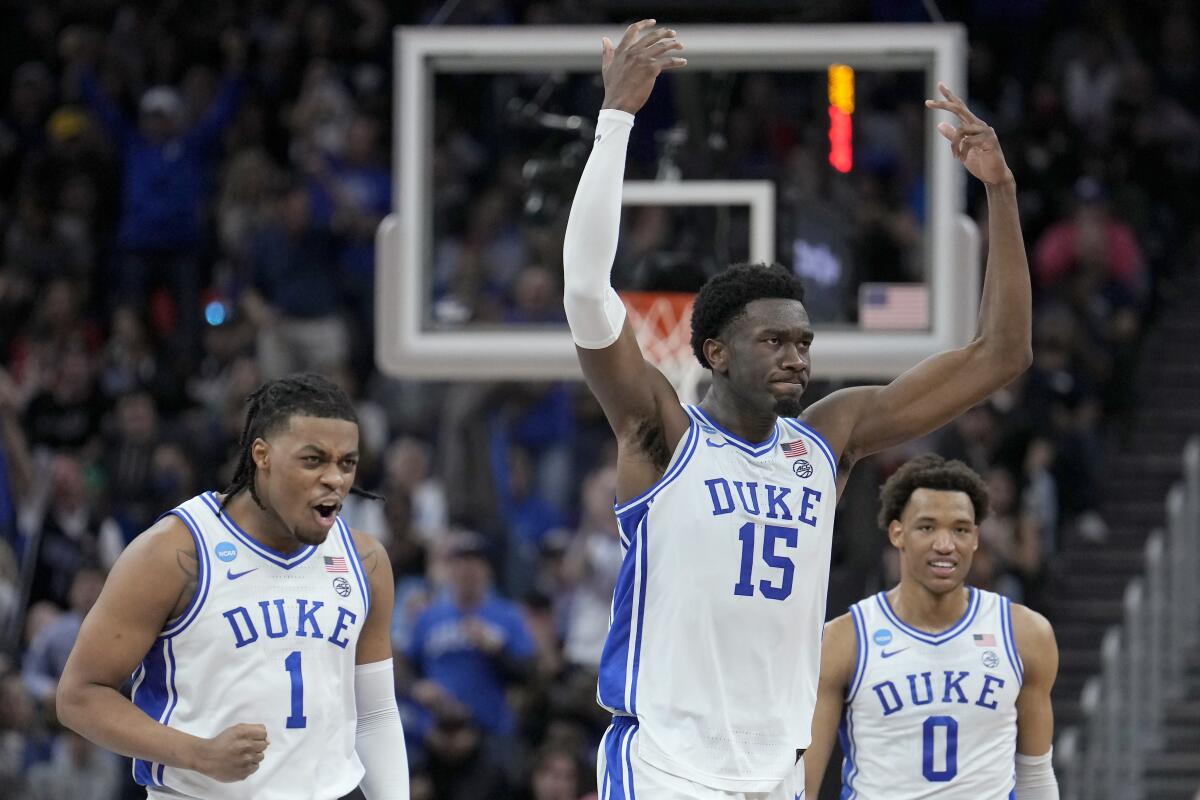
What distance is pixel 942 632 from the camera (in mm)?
6605

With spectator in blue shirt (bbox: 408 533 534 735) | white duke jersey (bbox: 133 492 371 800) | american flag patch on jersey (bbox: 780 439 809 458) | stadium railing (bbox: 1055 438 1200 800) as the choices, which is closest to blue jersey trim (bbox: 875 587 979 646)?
american flag patch on jersey (bbox: 780 439 809 458)

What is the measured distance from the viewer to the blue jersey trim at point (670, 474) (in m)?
5.14

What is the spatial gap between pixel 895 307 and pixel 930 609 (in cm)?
→ 242

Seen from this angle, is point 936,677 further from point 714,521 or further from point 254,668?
Answer: point 254,668

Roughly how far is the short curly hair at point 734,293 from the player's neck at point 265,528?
1160 mm

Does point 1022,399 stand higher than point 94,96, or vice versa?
point 94,96

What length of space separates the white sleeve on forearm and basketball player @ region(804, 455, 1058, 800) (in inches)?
78.2

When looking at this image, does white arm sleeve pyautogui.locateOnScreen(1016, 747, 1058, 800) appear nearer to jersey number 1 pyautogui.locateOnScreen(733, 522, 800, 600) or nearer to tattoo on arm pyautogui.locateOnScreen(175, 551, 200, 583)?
jersey number 1 pyautogui.locateOnScreen(733, 522, 800, 600)

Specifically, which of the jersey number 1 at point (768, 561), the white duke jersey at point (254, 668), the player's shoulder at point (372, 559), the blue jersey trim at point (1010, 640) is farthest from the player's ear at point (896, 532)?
the white duke jersey at point (254, 668)

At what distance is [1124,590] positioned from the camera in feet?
43.3

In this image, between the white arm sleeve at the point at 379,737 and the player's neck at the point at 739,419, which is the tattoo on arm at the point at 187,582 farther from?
the player's neck at the point at 739,419

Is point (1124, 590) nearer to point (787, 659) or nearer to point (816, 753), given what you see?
point (816, 753)

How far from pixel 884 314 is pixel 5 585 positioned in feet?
20.1

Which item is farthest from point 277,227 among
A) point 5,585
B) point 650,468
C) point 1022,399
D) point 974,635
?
point 650,468
